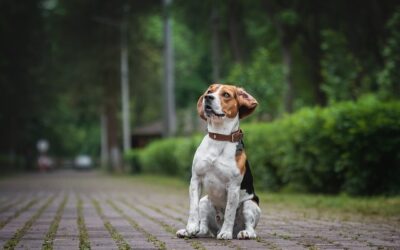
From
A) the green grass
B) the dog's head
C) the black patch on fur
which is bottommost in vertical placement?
the green grass

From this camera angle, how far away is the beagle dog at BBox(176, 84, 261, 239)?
7637 millimetres

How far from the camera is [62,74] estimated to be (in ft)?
167

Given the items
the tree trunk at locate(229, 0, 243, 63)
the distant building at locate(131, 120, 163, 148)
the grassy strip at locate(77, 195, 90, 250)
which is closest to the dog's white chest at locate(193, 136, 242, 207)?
the grassy strip at locate(77, 195, 90, 250)

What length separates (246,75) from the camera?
31.5 metres

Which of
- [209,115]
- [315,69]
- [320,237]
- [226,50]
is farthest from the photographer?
[226,50]

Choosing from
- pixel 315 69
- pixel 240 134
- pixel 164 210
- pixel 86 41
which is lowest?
pixel 164 210

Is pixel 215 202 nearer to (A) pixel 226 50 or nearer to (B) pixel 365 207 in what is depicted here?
(B) pixel 365 207

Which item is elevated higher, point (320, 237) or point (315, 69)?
point (315, 69)

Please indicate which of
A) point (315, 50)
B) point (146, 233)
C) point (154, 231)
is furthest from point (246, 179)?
point (315, 50)

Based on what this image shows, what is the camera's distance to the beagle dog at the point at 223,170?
764 cm

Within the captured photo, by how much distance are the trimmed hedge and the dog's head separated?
8.02 meters

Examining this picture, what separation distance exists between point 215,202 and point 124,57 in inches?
1705

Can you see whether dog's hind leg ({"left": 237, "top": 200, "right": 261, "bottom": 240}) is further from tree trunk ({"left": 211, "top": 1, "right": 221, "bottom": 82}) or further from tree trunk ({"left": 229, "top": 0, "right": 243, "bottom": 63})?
tree trunk ({"left": 211, "top": 1, "right": 221, "bottom": 82})

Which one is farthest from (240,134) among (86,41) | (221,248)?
(86,41)
